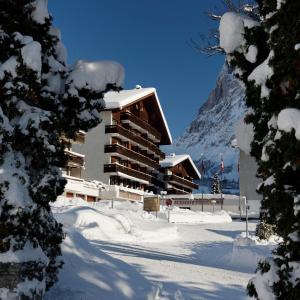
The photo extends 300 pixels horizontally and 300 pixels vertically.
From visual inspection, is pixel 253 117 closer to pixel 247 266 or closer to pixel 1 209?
pixel 1 209

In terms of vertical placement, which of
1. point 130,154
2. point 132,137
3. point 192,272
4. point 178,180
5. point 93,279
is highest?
point 132,137

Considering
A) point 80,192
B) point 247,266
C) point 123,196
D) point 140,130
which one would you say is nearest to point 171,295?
point 247,266

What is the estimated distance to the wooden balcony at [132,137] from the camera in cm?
4938

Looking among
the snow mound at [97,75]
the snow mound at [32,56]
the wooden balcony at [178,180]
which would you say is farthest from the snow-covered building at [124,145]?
the snow mound at [32,56]

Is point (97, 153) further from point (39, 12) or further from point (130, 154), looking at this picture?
point (39, 12)

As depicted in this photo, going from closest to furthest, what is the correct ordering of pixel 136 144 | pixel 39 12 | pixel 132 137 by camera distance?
pixel 39 12 → pixel 132 137 → pixel 136 144

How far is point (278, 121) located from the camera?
15.1 feet

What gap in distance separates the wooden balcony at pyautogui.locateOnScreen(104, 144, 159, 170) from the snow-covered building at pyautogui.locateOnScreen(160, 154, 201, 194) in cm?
587

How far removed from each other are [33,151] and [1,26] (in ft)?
6.38

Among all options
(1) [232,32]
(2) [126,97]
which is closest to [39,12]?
(1) [232,32]

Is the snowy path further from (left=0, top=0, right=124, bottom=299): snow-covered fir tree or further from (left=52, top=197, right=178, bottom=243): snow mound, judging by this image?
(left=0, top=0, right=124, bottom=299): snow-covered fir tree

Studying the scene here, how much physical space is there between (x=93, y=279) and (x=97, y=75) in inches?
147

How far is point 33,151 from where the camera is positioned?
679 centimetres

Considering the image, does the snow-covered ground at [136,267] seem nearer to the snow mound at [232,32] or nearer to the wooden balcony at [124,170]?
the snow mound at [232,32]
